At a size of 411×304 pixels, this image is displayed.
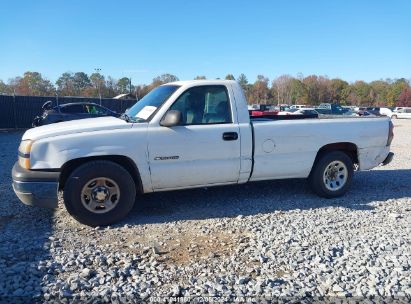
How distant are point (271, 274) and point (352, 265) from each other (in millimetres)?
856

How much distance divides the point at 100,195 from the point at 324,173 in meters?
3.53

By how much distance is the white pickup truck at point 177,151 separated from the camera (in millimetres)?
4434

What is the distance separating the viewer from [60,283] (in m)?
3.19

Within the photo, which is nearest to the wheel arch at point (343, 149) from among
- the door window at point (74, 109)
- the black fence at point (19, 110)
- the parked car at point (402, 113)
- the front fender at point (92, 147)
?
the front fender at point (92, 147)

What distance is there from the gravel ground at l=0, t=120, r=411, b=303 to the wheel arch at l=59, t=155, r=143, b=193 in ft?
1.77

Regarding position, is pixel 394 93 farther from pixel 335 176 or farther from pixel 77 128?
pixel 77 128

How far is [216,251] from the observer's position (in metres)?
3.93

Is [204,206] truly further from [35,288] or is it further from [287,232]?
→ [35,288]

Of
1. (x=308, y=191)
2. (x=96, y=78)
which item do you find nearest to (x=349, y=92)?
(x=96, y=78)

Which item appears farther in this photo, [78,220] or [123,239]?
[78,220]

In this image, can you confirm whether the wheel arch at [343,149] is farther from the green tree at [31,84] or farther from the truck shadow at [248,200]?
the green tree at [31,84]

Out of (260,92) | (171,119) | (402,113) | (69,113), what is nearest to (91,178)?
(171,119)

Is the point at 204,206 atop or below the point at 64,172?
below

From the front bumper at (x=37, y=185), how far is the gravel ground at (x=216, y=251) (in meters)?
0.41
